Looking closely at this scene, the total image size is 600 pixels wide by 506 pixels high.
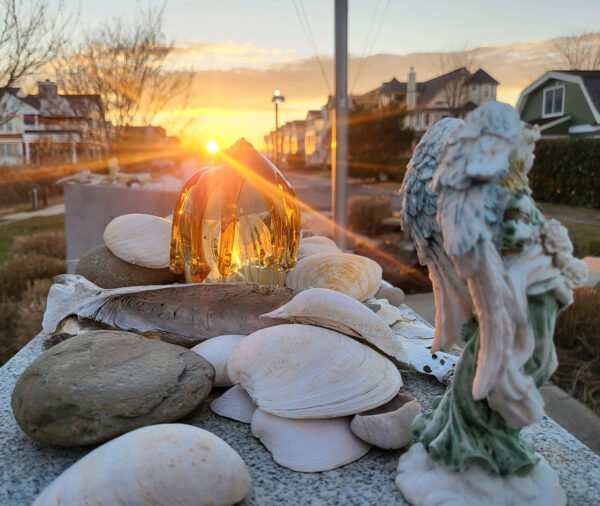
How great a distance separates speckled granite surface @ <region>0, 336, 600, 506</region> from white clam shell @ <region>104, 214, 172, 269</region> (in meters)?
1.27

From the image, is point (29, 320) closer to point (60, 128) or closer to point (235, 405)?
point (235, 405)

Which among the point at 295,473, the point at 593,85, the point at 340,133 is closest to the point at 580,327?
the point at 295,473

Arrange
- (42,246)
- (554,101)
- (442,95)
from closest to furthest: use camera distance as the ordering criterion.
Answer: (42,246), (554,101), (442,95)

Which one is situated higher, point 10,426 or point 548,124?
point 548,124

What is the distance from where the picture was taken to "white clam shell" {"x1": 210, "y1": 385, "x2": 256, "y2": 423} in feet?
5.69

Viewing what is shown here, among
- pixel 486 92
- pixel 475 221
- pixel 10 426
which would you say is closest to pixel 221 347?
pixel 10 426

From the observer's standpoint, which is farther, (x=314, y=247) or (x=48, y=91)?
(x=48, y=91)

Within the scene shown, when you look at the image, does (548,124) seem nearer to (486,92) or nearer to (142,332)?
(486,92)

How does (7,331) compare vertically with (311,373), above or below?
below

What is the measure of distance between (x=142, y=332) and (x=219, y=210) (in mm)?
670

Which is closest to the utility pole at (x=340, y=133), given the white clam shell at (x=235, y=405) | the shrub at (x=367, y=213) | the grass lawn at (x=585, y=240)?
the shrub at (x=367, y=213)

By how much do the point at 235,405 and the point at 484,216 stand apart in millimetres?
1001

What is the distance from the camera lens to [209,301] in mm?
2270

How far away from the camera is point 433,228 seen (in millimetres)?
1357
